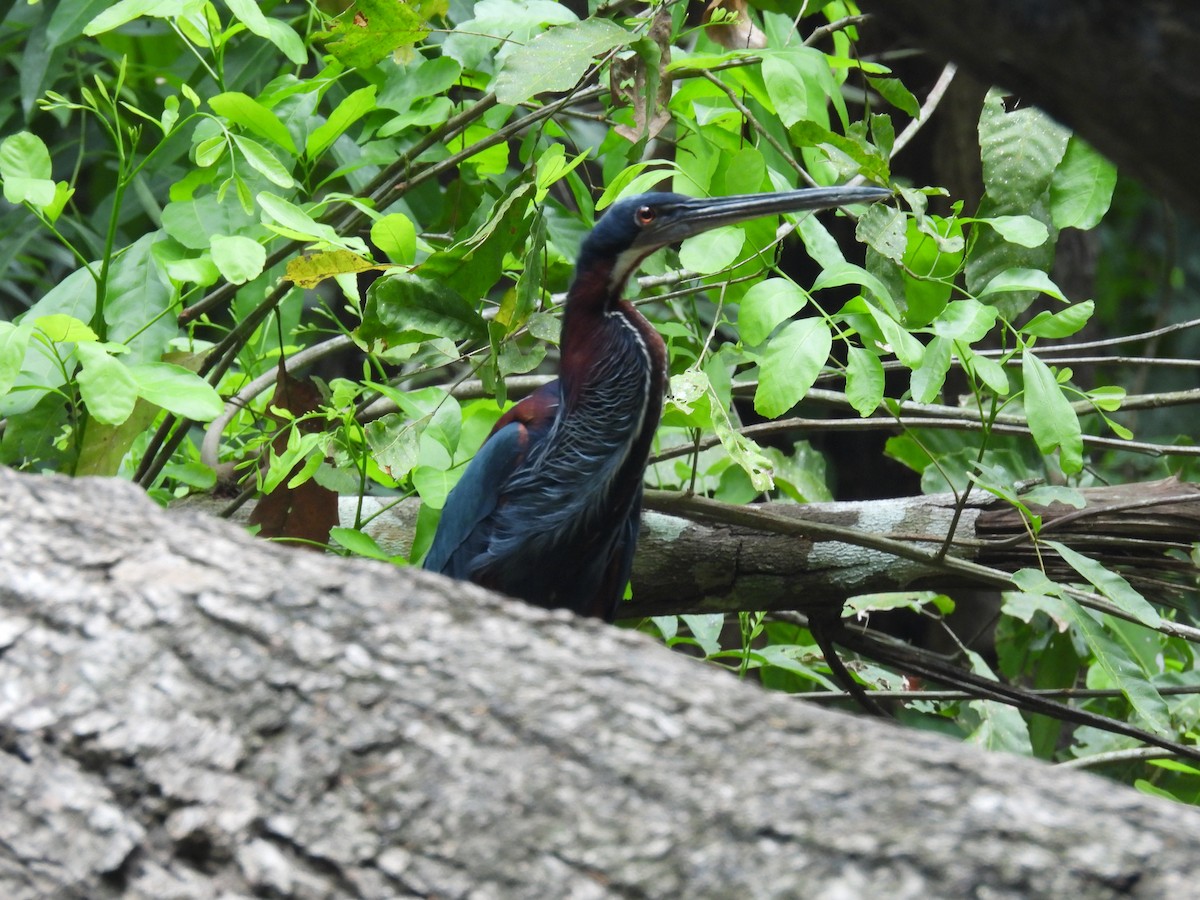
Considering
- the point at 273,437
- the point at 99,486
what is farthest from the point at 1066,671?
the point at 99,486

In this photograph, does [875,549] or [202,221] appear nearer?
[202,221]

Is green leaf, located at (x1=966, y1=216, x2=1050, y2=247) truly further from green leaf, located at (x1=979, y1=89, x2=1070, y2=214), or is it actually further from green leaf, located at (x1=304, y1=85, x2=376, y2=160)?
green leaf, located at (x1=304, y1=85, x2=376, y2=160)

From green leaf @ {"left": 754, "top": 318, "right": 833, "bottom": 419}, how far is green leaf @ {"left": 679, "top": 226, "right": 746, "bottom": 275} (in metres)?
0.19

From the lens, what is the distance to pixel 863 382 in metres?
2.20

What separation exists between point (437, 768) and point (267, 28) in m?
1.81

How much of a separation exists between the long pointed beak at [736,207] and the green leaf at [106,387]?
3.91 feet

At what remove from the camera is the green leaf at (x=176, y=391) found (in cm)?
197

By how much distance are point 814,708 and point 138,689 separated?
689 millimetres

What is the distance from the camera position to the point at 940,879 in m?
0.91

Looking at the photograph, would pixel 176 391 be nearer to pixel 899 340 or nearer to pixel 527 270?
pixel 527 270

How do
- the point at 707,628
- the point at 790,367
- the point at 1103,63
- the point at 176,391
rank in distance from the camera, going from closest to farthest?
the point at 1103,63 < the point at 176,391 < the point at 790,367 < the point at 707,628

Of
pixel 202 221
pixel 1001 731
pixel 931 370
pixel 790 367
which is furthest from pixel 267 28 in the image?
pixel 1001 731

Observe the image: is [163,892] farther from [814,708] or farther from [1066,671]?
[1066,671]

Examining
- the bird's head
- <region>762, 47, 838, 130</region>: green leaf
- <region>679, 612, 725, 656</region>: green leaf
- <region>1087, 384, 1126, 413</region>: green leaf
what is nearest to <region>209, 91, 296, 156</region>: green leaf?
the bird's head
